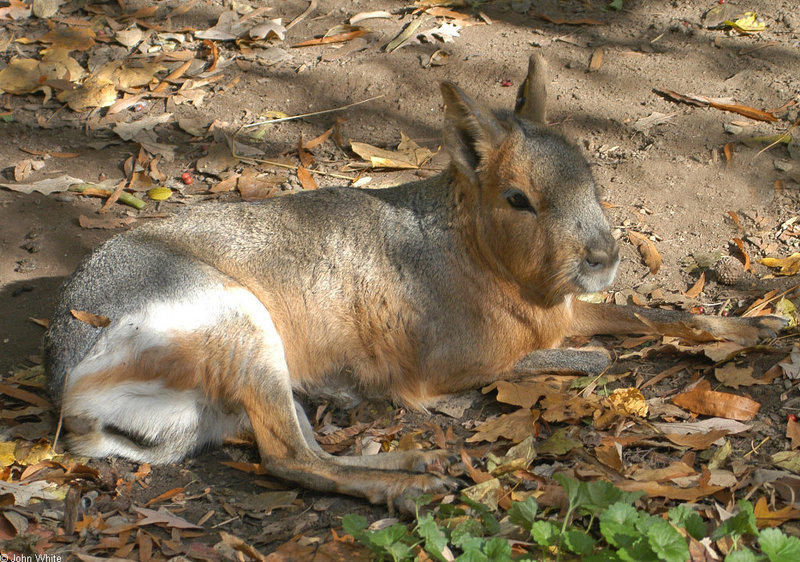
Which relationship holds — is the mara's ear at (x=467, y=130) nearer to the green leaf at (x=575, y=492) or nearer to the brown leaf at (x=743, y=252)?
the green leaf at (x=575, y=492)

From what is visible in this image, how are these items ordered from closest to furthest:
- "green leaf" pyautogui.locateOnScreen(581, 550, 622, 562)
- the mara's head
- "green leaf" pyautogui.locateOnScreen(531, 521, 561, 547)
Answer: "green leaf" pyautogui.locateOnScreen(581, 550, 622, 562) < "green leaf" pyautogui.locateOnScreen(531, 521, 561, 547) < the mara's head

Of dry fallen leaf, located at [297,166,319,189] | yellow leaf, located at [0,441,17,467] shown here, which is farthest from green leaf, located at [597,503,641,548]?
dry fallen leaf, located at [297,166,319,189]

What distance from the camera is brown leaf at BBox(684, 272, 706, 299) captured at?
4262 mm

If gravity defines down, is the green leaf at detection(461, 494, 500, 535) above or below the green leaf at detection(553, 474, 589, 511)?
below

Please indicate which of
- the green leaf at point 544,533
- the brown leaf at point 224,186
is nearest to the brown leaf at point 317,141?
the brown leaf at point 224,186

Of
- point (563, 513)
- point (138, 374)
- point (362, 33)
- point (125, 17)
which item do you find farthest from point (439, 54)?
point (563, 513)

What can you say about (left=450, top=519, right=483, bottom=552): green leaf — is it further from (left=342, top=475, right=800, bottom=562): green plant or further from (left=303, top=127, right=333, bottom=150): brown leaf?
(left=303, top=127, right=333, bottom=150): brown leaf

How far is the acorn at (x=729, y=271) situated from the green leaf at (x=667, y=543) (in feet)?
7.65

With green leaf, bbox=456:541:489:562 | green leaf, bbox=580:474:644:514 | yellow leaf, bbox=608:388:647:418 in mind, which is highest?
green leaf, bbox=580:474:644:514

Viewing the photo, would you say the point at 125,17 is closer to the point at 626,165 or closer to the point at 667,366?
the point at 626,165

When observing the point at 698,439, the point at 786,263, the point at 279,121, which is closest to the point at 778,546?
the point at 698,439

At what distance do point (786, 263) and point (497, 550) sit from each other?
2.68 m

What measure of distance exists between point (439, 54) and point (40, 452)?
384 cm

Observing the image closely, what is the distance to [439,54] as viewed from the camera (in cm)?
594
